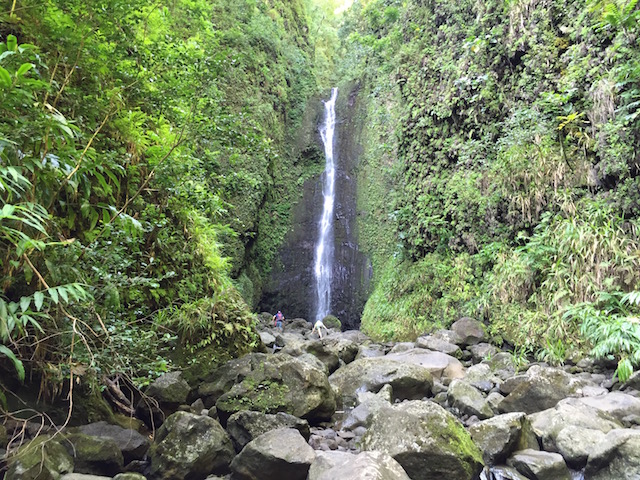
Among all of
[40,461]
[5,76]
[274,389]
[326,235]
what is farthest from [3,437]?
[326,235]

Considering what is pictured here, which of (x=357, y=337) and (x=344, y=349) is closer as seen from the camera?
(x=344, y=349)

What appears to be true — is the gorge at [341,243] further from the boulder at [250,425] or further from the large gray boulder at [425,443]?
the boulder at [250,425]

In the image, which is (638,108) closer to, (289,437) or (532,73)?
(532,73)

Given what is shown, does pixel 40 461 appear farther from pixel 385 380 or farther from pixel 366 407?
pixel 385 380

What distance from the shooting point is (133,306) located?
4.02 meters

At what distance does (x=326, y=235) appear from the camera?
14172 millimetres

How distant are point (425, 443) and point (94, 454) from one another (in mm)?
2365

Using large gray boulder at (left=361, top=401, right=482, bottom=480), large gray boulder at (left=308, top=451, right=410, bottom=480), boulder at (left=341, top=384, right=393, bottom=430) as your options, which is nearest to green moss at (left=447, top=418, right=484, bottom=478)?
large gray boulder at (left=361, top=401, right=482, bottom=480)

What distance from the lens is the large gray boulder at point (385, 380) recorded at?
5.21 metres

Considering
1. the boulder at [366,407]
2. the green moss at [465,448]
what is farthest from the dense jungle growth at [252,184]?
the green moss at [465,448]

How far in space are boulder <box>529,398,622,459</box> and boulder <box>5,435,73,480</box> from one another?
12.0ft

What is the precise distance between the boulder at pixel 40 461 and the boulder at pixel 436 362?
15.0ft

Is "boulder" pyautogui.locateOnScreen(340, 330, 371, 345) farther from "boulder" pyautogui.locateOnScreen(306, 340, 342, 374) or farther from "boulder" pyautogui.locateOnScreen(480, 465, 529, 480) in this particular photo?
"boulder" pyautogui.locateOnScreen(480, 465, 529, 480)

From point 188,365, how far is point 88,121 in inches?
101
